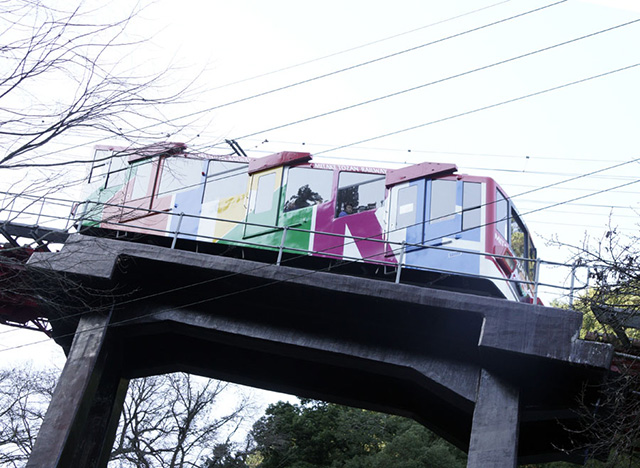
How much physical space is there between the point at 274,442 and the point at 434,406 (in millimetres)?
14550

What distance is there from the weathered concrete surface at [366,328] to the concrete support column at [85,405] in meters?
0.49

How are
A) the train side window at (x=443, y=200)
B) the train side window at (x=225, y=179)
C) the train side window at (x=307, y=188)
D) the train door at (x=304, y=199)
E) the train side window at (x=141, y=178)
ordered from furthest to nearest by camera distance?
the train side window at (x=141, y=178) < the train side window at (x=225, y=179) < the train side window at (x=307, y=188) < the train door at (x=304, y=199) < the train side window at (x=443, y=200)

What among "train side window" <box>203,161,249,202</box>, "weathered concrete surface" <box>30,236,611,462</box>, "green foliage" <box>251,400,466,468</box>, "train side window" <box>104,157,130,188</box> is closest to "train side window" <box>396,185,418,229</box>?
"weathered concrete surface" <box>30,236,611,462</box>

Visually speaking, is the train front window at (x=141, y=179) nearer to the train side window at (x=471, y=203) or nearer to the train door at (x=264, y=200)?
the train door at (x=264, y=200)

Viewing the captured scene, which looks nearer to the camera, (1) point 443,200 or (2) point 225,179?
(1) point 443,200

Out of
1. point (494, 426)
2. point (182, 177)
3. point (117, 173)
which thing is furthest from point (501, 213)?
point (117, 173)

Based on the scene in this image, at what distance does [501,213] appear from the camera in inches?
650

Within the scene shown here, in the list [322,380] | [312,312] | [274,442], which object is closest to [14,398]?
[274,442]


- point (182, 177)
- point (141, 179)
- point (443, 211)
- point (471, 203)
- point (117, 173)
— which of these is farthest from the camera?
point (117, 173)

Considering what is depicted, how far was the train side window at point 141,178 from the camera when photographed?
780 inches

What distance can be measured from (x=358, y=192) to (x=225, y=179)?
375 cm

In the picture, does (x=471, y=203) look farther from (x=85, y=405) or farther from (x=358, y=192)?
(x=85, y=405)

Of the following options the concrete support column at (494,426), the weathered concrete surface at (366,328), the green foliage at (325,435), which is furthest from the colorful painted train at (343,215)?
the green foliage at (325,435)

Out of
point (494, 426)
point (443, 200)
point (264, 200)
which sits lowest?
point (494, 426)
